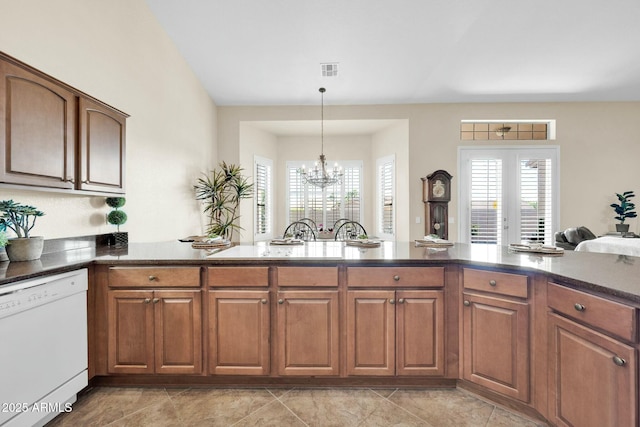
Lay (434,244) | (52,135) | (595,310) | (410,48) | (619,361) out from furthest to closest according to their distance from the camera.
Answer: (410,48), (434,244), (52,135), (595,310), (619,361)

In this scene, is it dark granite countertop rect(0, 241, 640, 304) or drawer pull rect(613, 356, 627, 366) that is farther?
dark granite countertop rect(0, 241, 640, 304)

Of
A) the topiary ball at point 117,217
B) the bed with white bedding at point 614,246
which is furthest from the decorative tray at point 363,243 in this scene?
the bed with white bedding at point 614,246

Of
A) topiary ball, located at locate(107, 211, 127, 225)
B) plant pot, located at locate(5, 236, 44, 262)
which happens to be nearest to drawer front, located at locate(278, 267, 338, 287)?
plant pot, located at locate(5, 236, 44, 262)

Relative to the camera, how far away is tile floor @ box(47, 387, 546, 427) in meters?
1.75

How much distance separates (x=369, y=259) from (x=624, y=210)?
20.0 ft

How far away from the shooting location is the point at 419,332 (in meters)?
1.99

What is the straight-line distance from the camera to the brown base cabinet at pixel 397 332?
1988 mm

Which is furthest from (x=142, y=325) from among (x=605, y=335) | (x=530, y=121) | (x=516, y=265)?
(x=530, y=121)

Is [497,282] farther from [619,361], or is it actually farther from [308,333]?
[308,333]

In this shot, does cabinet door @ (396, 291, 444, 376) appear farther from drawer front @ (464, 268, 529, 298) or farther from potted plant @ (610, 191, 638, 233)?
potted plant @ (610, 191, 638, 233)

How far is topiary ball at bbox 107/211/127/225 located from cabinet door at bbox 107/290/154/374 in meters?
0.89

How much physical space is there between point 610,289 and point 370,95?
4.60 meters

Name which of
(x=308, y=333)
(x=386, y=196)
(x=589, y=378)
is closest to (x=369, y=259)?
(x=308, y=333)

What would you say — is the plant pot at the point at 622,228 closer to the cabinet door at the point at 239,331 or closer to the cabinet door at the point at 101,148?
the cabinet door at the point at 239,331
